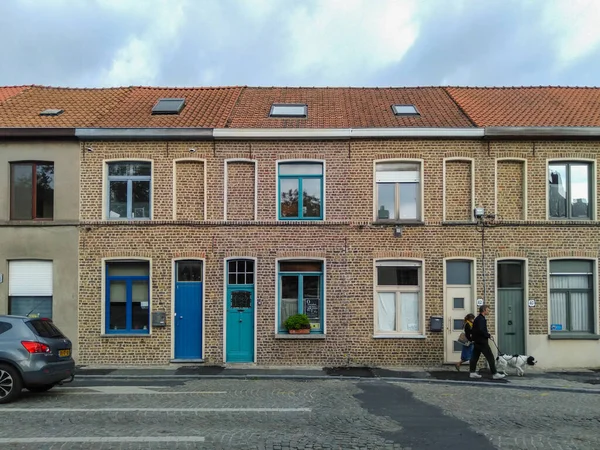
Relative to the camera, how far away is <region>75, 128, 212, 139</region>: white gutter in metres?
16.2

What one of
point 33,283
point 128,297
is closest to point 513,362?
point 128,297

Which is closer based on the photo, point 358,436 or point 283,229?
point 358,436

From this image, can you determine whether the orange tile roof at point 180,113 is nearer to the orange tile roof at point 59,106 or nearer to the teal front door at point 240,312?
the orange tile roof at point 59,106

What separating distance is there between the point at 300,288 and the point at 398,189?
3.82 m

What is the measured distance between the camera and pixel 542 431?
8.58 meters

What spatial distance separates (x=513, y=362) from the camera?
14297 mm

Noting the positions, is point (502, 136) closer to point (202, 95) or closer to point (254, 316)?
point (254, 316)

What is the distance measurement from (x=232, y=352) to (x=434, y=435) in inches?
343

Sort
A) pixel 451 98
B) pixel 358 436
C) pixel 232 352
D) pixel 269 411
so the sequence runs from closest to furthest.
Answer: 1. pixel 358 436
2. pixel 269 411
3. pixel 232 352
4. pixel 451 98

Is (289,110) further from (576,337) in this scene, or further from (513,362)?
(576,337)

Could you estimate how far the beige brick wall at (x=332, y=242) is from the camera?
16.1 m

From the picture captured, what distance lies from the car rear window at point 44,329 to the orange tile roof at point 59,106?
6.98 meters

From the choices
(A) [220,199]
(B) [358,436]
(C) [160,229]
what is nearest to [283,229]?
(A) [220,199]

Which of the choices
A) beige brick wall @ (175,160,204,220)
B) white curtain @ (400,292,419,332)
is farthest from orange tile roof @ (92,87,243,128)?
white curtain @ (400,292,419,332)
